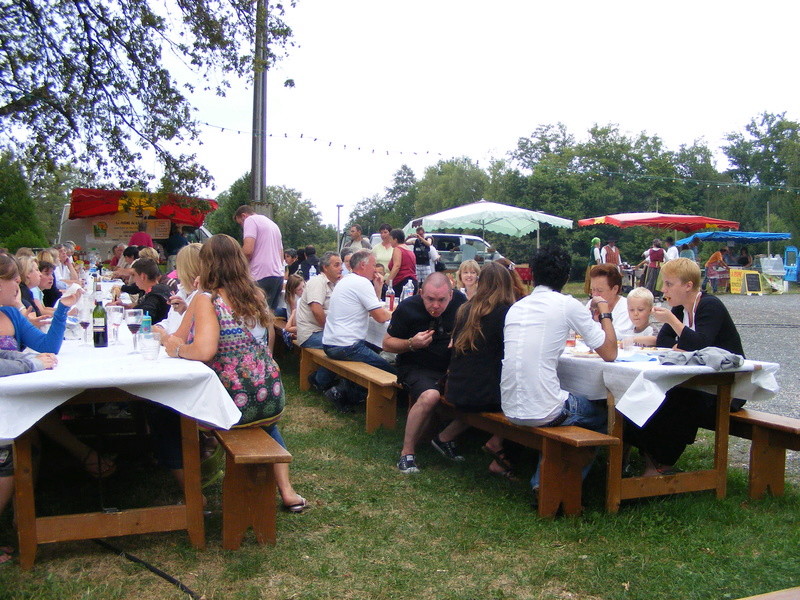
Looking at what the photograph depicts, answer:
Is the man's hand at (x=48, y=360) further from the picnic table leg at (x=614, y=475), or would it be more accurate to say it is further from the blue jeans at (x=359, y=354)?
the blue jeans at (x=359, y=354)

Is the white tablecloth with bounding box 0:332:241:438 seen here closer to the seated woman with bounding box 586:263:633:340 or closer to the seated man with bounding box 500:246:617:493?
the seated man with bounding box 500:246:617:493

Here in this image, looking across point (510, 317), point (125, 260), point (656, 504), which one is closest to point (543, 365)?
point (510, 317)

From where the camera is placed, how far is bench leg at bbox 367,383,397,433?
17.5 ft

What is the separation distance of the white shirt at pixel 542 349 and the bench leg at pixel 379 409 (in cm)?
166

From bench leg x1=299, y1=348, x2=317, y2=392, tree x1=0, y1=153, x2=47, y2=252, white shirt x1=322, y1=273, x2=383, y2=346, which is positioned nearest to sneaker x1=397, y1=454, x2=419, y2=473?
white shirt x1=322, y1=273, x2=383, y2=346

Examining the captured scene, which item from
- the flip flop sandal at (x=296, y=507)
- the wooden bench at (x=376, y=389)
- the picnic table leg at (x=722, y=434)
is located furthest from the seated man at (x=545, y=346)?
the wooden bench at (x=376, y=389)

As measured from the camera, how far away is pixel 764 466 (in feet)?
12.7

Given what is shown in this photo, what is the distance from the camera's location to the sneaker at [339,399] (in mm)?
6074

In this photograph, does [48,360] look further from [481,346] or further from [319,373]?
[319,373]

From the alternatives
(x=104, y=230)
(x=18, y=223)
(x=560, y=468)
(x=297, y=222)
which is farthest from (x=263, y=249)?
(x=297, y=222)

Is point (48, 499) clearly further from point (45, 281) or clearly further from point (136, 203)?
point (136, 203)

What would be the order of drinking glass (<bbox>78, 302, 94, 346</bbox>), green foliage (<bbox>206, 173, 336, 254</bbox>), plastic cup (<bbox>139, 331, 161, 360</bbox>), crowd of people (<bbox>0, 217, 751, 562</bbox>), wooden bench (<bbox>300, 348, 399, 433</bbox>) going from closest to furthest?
plastic cup (<bbox>139, 331, 161, 360</bbox>), crowd of people (<bbox>0, 217, 751, 562</bbox>), drinking glass (<bbox>78, 302, 94, 346</bbox>), wooden bench (<bbox>300, 348, 399, 433</bbox>), green foliage (<bbox>206, 173, 336, 254</bbox>)

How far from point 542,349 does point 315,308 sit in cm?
335

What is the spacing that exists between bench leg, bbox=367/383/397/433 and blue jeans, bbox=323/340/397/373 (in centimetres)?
65
